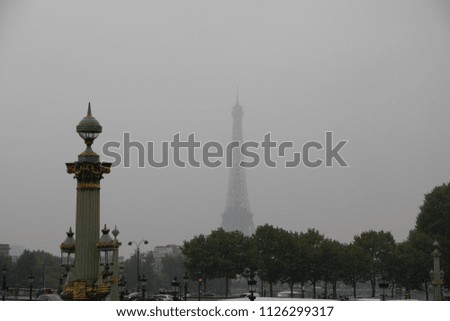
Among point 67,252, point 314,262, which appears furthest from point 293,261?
point 67,252

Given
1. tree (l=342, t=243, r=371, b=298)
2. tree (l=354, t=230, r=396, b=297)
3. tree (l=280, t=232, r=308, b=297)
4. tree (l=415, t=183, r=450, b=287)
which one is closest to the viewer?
tree (l=415, t=183, r=450, b=287)

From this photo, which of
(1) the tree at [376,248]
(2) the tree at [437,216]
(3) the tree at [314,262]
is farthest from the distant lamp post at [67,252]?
(1) the tree at [376,248]

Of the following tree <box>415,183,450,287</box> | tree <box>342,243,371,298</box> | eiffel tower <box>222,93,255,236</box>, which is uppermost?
eiffel tower <box>222,93,255,236</box>

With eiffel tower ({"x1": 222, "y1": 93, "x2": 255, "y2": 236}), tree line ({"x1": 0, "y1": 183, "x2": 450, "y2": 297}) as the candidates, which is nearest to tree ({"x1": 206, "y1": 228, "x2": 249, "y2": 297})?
tree line ({"x1": 0, "y1": 183, "x2": 450, "y2": 297})

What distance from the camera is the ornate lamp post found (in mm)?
16906

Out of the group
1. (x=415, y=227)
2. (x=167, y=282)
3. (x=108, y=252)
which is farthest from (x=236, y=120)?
(x=108, y=252)

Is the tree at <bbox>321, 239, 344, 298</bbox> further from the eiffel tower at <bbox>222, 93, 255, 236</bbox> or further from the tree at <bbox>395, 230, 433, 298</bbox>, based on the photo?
the eiffel tower at <bbox>222, 93, 255, 236</bbox>

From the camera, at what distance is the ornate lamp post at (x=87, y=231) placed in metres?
16.9

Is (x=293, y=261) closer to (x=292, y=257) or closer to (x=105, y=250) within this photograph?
(x=292, y=257)

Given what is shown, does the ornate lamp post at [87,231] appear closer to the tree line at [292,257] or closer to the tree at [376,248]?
the tree line at [292,257]

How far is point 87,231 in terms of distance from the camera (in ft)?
55.7

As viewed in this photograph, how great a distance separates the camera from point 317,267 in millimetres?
79250
